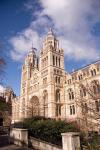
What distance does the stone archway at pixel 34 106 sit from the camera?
165ft

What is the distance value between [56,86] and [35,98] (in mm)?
10263

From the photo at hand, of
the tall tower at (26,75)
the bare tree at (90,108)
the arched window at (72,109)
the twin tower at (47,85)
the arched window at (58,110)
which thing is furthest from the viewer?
the tall tower at (26,75)

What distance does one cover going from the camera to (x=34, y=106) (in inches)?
2089

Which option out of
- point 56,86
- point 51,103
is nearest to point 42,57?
point 56,86

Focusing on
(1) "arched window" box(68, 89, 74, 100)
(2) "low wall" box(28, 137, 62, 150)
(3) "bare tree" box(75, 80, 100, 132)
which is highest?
(1) "arched window" box(68, 89, 74, 100)

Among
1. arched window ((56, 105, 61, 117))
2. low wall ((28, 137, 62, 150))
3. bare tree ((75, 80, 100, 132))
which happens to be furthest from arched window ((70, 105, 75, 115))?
bare tree ((75, 80, 100, 132))

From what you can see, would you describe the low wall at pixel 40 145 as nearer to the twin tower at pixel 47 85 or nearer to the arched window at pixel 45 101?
the twin tower at pixel 47 85

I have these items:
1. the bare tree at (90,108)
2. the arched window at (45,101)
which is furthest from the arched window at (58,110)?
the bare tree at (90,108)

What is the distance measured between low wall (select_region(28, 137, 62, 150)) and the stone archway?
3368cm

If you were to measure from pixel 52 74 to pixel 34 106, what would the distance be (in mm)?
11062

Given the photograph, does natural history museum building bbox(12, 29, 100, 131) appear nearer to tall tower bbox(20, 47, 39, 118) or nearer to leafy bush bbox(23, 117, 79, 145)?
tall tower bbox(20, 47, 39, 118)

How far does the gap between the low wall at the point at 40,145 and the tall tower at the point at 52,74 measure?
30.6m

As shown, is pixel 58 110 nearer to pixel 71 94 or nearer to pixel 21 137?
pixel 71 94

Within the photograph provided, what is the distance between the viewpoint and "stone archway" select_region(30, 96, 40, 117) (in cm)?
5033
